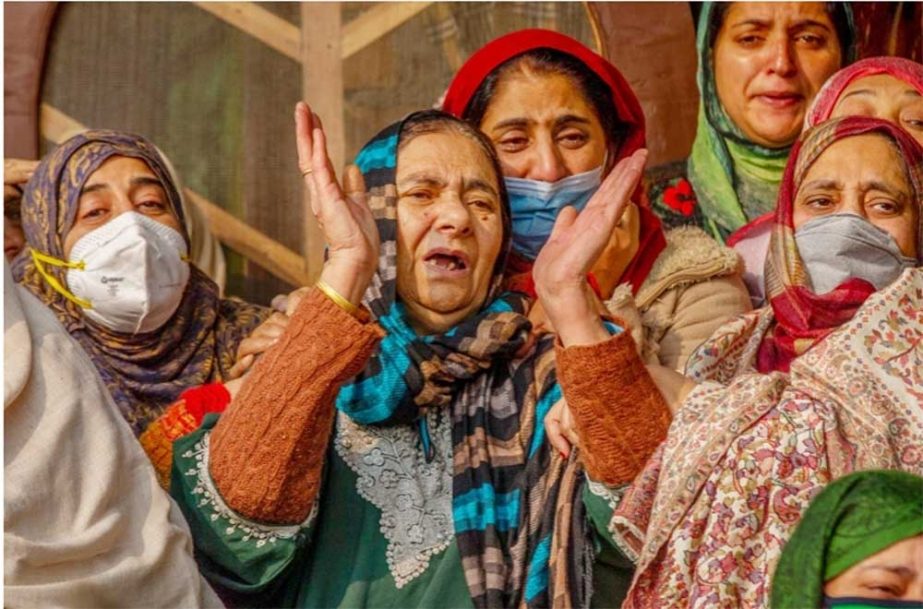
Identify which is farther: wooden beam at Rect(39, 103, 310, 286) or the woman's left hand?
wooden beam at Rect(39, 103, 310, 286)

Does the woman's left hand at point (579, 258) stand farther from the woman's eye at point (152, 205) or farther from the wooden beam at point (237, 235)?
the wooden beam at point (237, 235)

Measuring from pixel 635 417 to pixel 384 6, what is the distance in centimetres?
173

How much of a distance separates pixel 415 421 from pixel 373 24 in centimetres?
138

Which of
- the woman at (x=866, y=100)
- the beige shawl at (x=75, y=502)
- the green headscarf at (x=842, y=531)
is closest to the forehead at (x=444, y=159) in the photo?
the woman at (x=866, y=100)

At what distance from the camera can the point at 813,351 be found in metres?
4.20

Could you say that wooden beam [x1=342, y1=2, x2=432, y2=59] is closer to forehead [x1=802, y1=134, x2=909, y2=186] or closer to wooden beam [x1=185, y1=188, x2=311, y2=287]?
wooden beam [x1=185, y1=188, x2=311, y2=287]

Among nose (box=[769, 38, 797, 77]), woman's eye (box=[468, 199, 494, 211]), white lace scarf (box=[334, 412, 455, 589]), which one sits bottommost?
white lace scarf (box=[334, 412, 455, 589])

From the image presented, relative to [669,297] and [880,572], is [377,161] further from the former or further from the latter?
[880,572]

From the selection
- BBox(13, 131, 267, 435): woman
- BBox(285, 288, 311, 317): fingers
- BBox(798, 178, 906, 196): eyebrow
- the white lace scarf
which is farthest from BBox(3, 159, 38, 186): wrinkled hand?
BBox(798, 178, 906, 196): eyebrow

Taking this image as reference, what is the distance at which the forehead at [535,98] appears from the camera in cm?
501

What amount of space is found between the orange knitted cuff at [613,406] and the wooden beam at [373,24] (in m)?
1.57

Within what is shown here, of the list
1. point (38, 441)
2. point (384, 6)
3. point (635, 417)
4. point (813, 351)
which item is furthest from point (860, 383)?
point (384, 6)

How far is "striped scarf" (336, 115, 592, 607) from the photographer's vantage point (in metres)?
4.34

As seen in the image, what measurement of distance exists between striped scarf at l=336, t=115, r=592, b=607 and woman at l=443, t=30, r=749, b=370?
27 centimetres
